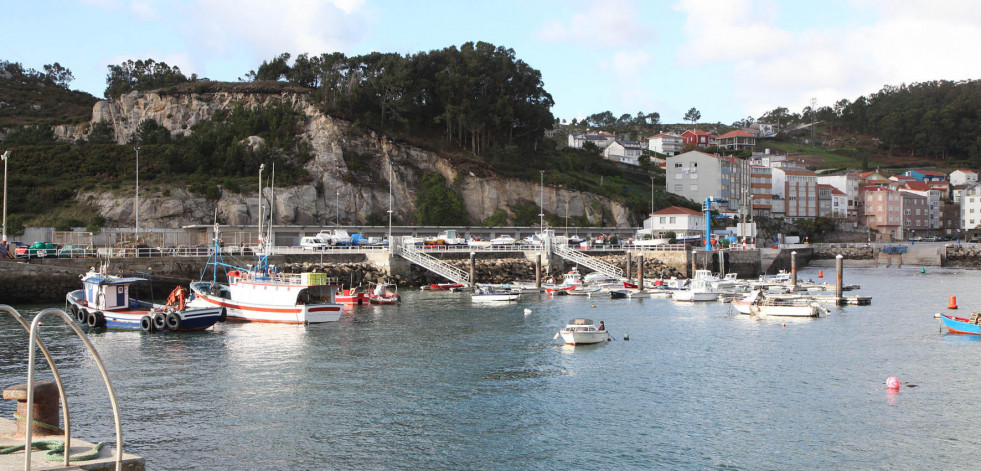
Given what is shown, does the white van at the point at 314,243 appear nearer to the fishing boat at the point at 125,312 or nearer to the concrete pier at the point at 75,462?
the fishing boat at the point at 125,312

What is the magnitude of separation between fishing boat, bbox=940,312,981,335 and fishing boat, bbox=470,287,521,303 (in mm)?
27269

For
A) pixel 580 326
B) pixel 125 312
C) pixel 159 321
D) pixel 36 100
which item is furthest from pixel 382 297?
pixel 36 100

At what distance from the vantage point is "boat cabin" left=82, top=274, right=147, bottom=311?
42.1m

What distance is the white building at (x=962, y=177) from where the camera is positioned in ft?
535

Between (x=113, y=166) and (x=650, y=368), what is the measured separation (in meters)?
74.9

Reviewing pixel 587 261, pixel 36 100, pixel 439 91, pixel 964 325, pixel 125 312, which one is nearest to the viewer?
pixel 964 325

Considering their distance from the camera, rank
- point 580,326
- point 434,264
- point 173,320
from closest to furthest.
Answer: point 580,326
point 173,320
point 434,264

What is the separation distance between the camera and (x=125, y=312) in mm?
41625

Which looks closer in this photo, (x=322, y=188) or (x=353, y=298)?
(x=353, y=298)

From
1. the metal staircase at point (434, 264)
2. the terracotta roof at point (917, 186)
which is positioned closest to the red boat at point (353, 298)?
the metal staircase at point (434, 264)

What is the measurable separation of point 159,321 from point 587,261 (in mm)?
40361

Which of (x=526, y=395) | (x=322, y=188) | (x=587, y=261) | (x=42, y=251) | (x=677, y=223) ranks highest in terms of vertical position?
(x=322, y=188)

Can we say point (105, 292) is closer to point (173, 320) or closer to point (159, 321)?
point (159, 321)

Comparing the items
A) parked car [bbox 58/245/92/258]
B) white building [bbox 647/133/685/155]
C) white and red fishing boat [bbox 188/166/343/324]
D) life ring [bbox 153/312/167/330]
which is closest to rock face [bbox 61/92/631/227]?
parked car [bbox 58/245/92/258]
